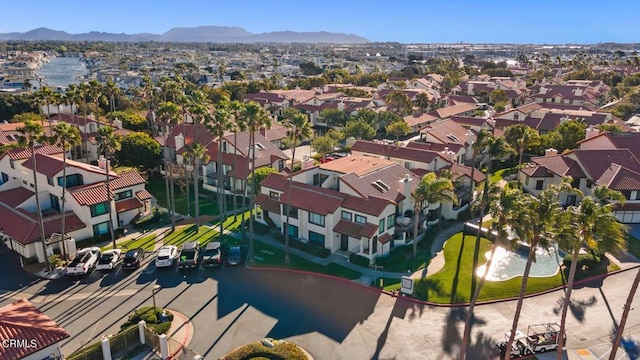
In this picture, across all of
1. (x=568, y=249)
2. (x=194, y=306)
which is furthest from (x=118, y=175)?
(x=568, y=249)

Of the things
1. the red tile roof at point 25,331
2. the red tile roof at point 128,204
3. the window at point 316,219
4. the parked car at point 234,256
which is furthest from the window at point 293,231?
the red tile roof at point 25,331

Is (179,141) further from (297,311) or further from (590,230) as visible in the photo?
(590,230)

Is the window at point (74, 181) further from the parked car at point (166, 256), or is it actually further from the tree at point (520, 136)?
the tree at point (520, 136)

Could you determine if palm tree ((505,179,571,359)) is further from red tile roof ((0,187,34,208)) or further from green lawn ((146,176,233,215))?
red tile roof ((0,187,34,208))

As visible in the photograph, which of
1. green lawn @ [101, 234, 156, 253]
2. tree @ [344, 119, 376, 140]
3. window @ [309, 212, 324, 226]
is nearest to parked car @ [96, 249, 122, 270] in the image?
green lawn @ [101, 234, 156, 253]

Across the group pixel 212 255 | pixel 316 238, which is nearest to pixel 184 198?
pixel 212 255

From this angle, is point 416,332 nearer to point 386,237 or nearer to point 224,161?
point 386,237

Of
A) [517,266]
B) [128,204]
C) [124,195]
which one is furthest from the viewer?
[124,195]
